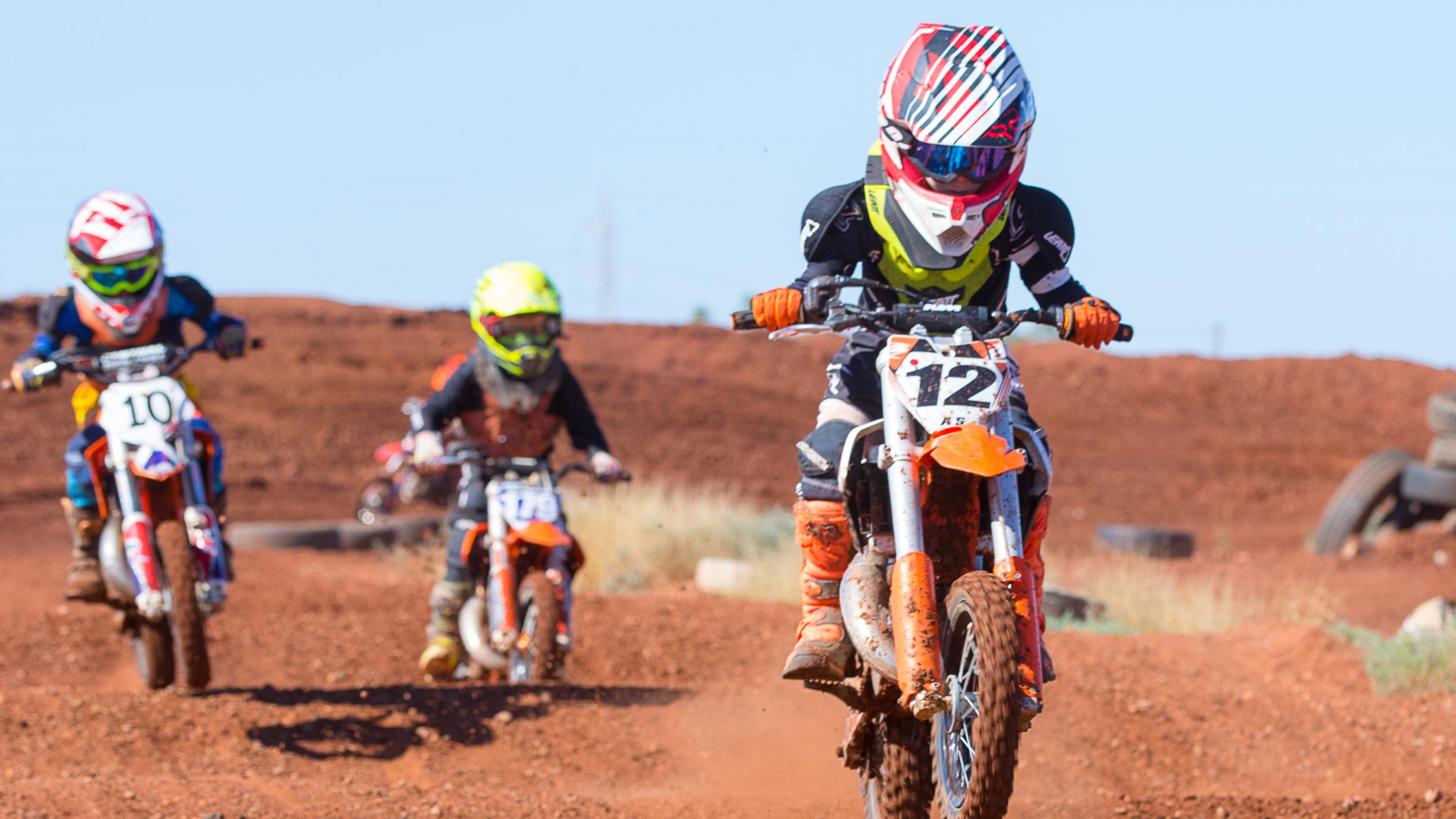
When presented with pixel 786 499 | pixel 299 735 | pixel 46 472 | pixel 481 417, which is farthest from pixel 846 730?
pixel 46 472

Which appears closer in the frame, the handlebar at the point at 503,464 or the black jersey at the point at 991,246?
the black jersey at the point at 991,246

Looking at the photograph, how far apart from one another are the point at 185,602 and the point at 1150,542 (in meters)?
11.0

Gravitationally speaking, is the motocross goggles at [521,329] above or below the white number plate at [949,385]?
above

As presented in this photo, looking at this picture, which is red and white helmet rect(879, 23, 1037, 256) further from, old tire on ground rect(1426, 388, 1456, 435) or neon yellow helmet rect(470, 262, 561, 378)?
old tire on ground rect(1426, 388, 1456, 435)

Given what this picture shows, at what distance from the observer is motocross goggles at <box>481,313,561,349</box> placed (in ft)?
29.8

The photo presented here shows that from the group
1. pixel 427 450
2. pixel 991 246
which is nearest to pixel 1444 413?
pixel 427 450

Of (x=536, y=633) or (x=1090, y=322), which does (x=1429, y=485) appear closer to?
(x=536, y=633)

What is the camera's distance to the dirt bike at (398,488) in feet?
59.0

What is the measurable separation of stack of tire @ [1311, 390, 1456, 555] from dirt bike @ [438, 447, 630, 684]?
9049 millimetres

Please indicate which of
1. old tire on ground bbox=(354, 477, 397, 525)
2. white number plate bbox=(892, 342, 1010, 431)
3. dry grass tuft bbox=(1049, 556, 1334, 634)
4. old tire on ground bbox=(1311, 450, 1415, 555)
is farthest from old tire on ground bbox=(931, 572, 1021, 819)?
old tire on ground bbox=(354, 477, 397, 525)

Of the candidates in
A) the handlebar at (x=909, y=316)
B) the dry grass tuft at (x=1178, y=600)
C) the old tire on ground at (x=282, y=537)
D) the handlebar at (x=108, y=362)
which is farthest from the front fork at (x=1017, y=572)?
the old tire on ground at (x=282, y=537)

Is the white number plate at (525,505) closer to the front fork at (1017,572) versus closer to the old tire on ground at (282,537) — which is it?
the front fork at (1017,572)

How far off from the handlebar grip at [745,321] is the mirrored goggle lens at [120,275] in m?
4.55

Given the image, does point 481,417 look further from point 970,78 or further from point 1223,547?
point 1223,547
